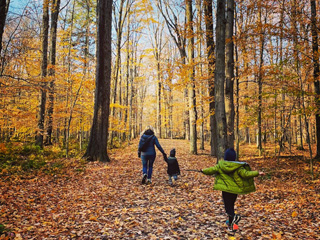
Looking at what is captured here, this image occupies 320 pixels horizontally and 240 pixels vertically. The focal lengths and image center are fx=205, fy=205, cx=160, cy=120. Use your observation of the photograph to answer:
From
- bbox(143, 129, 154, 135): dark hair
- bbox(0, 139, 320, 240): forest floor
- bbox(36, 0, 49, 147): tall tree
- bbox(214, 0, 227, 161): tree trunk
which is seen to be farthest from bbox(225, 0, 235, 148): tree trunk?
bbox(36, 0, 49, 147): tall tree

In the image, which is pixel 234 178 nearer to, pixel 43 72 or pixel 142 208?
pixel 142 208

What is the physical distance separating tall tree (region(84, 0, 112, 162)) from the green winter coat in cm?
792

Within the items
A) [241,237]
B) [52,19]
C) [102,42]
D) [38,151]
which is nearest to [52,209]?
[241,237]

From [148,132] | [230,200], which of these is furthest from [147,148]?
[230,200]

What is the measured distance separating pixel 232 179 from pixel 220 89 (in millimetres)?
5043

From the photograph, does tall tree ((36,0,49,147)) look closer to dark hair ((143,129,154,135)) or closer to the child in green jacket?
dark hair ((143,129,154,135))

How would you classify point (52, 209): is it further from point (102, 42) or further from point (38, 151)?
point (102, 42)

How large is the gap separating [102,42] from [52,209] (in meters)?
8.52

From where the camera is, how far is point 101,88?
10.9 m

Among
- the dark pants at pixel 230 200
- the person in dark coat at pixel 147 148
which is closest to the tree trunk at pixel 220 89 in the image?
the person in dark coat at pixel 147 148

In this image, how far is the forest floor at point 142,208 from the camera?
409 centimetres

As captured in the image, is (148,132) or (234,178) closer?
(234,178)

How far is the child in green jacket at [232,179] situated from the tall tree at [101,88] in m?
7.88

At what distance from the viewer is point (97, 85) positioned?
10.9 meters
